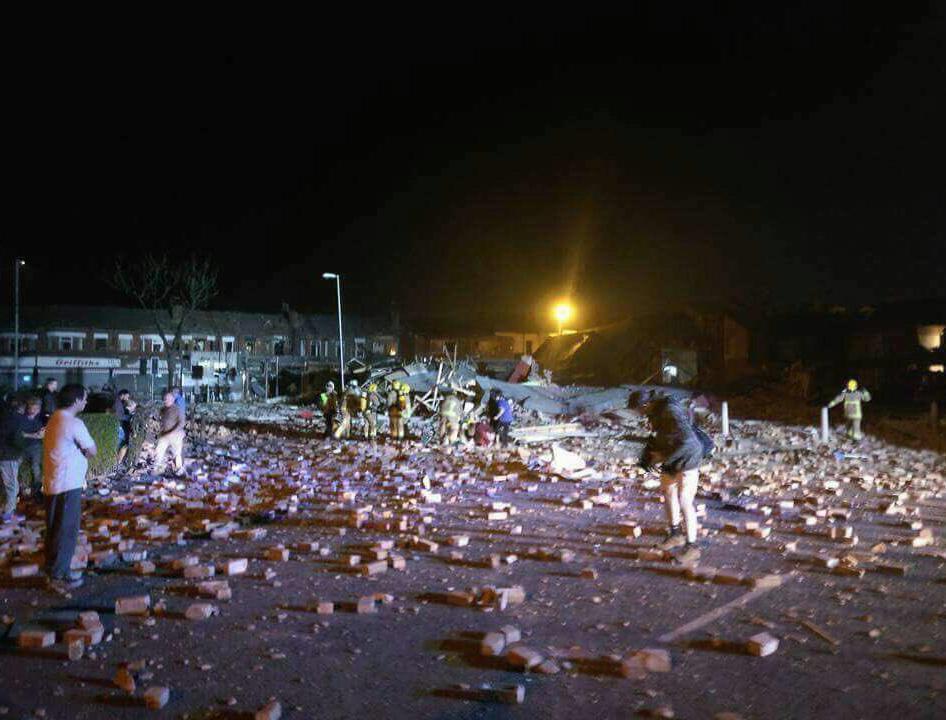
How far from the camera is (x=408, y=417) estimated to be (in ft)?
72.1

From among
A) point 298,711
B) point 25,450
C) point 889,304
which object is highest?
point 889,304

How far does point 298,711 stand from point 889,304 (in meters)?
47.9

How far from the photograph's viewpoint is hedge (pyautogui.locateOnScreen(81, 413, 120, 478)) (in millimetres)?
13359

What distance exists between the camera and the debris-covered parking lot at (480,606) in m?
4.66

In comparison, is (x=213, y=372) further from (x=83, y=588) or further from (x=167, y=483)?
(x=83, y=588)

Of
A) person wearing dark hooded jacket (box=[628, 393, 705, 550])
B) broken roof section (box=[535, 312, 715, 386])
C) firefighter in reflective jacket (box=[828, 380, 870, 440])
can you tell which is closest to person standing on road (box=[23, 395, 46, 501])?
person wearing dark hooded jacket (box=[628, 393, 705, 550])

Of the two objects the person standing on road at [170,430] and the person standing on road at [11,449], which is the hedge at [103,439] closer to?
the person standing on road at [170,430]

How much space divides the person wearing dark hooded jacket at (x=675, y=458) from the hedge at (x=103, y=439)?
9.87 meters

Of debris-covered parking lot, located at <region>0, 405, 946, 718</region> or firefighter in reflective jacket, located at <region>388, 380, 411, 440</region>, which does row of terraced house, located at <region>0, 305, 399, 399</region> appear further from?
debris-covered parking lot, located at <region>0, 405, 946, 718</region>

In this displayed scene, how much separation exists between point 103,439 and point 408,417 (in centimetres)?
970

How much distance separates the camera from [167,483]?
1316cm

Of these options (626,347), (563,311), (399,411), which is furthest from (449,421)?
(563,311)

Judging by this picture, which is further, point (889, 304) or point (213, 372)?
point (213, 372)

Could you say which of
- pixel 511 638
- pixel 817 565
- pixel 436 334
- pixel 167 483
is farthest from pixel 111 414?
pixel 436 334
